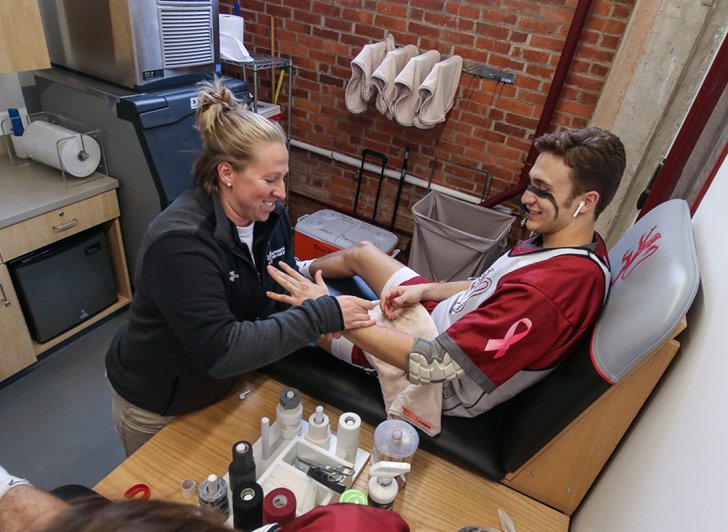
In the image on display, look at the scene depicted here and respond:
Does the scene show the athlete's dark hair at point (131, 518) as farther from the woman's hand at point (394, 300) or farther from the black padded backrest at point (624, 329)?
the woman's hand at point (394, 300)

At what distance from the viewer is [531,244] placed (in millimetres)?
1518

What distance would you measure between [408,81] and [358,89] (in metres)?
0.40

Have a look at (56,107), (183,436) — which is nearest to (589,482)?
(183,436)

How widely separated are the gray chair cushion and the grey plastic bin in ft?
4.30

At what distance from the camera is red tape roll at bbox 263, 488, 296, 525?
90cm

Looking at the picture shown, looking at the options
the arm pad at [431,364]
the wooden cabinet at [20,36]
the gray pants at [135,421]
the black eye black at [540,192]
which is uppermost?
the wooden cabinet at [20,36]

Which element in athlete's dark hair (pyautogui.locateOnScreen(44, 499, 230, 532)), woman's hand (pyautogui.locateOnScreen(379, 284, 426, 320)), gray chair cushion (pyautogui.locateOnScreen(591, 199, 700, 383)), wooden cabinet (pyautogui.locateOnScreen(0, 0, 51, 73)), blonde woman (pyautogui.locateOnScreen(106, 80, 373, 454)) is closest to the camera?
athlete's dark hair (pyautogui.locateOnScreen(44, 499, 230, 532))

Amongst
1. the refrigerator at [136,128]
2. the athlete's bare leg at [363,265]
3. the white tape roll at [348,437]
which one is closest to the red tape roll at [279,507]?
the white tape roll at [348,437]

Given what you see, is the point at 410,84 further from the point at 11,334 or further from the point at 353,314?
the point at 11,334

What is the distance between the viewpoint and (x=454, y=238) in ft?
8.56

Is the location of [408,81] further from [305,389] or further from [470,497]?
[470,497]

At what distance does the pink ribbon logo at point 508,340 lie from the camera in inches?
46.3

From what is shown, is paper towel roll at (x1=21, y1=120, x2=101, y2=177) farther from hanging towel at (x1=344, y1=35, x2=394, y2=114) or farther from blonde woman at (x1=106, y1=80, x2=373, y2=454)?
hanging towel at (x1=344, y1=35, x2=394, y2=114)

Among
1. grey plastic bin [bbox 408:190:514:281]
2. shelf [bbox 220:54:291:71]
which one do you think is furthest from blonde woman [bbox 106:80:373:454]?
shelf [bbox 220:54:291:71]
